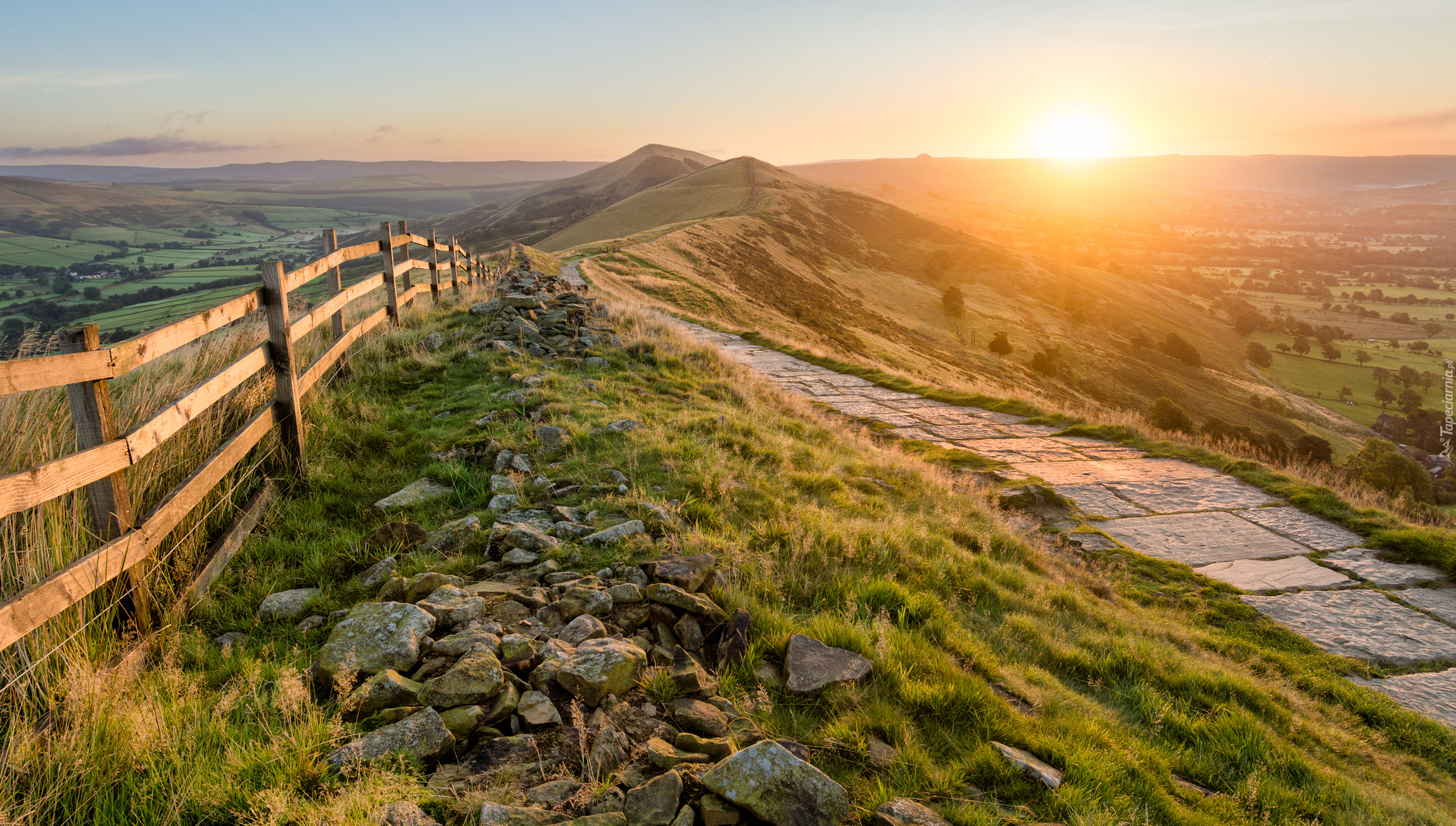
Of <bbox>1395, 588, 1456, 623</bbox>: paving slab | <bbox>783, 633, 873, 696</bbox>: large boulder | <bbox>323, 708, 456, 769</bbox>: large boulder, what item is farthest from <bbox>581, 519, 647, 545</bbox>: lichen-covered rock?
<bbox>1395, 588, 1456, 623</bbox>: paving slab

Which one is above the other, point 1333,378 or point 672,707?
point 672,707

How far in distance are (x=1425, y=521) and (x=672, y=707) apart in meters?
10.5

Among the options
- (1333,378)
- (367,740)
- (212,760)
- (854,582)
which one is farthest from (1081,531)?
(1333,378)

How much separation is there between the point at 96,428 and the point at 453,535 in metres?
2.02

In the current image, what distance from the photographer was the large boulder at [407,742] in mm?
2506

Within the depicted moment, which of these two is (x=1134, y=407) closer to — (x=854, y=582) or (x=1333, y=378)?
(x=854, y=582)

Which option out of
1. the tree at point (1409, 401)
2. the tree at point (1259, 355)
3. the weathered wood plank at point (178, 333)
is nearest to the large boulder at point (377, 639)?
the weathered wood plank at point (178, 333)

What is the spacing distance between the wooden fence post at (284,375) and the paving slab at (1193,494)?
32.3 feet

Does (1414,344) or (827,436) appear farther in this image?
(1414,344)

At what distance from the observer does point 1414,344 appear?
97125mm

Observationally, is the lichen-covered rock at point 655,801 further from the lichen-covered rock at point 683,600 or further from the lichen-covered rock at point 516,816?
the lichen-covered rock at point 683,600

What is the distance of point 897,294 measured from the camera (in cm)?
5953

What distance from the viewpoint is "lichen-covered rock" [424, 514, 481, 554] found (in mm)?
4543

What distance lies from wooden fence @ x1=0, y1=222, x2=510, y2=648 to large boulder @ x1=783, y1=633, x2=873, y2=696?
11.1 feet
